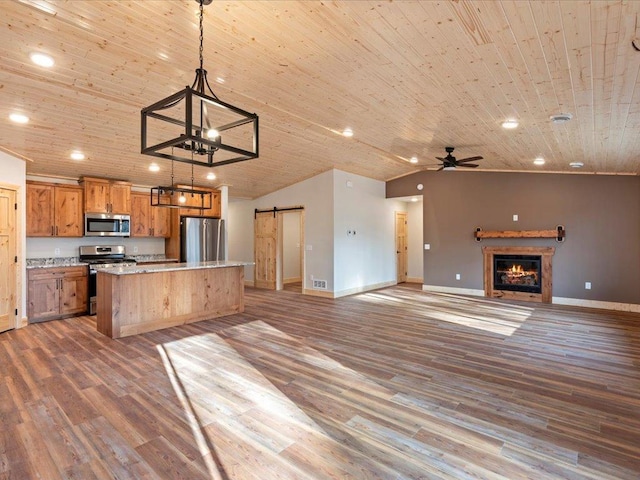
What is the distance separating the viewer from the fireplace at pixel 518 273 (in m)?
7.65

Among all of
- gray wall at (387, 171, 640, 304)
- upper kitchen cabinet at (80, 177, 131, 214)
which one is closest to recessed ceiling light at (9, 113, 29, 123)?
upper kitchen cabinet at (80, 177, 131, 214)

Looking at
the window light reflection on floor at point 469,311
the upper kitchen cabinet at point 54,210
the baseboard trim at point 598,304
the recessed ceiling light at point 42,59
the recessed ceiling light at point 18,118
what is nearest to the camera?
the recessed ceiling light at point 42,59

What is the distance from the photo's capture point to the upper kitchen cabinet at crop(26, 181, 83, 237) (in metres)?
5.93

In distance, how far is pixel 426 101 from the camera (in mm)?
3941

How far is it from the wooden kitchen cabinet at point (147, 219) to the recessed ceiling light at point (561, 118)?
700 centimetres

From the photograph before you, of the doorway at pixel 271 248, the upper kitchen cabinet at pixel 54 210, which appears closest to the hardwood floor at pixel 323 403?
the upper kitchen cabinet at pixel 54 210

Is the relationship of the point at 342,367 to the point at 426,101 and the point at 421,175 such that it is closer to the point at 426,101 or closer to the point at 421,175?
the point at 426,101

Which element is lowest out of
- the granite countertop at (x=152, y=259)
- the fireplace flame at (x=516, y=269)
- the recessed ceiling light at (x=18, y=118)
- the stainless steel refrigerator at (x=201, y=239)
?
the fireplace flame at (x=516, y=269)

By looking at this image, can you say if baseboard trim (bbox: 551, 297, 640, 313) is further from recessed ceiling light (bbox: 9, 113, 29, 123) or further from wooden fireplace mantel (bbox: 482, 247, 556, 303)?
recessed ceiling light (bbox: 9, 113, 29, 123)

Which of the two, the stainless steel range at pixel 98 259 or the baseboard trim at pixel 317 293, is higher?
the stainless steel range at pixel 98 259

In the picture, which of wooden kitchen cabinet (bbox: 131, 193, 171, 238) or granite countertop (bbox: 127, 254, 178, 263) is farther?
granite countertop (bbox: 127, 254, 178, 263)

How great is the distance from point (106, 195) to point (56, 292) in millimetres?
1905

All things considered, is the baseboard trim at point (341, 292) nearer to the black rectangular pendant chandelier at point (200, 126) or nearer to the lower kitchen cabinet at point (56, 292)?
the black rectangular pendant chandelier at point (200, 126)

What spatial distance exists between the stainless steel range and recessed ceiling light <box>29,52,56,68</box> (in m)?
3.86
